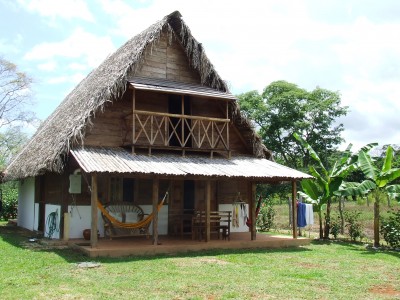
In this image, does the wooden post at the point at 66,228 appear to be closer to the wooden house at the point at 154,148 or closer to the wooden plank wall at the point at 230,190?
the wooden house at the point at 154,148

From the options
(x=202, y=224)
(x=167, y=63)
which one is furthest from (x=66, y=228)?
(x=167, y=63)

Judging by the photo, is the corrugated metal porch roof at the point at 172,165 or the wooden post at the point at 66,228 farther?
the wooden post at the point at 66,228

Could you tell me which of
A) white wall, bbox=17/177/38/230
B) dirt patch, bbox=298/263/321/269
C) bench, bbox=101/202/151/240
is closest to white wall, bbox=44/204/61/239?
bench, bbox=101/202/151/240

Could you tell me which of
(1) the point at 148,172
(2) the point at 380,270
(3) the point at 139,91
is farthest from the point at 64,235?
(2) the point at 380,270

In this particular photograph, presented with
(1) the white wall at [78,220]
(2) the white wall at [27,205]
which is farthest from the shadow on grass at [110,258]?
(2) the white wall at [27,205]

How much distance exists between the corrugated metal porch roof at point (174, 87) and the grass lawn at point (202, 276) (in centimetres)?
430

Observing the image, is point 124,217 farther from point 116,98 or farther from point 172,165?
point 116,98

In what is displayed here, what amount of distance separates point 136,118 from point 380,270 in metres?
6.94

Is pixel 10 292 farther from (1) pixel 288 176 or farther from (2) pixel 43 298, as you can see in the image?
(1) pixel 288 176

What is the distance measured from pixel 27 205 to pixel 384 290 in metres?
12.4

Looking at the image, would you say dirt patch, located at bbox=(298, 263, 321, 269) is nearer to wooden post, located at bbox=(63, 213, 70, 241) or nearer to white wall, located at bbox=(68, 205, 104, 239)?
white wall, located at bbox=(68, 205, 104, 239)

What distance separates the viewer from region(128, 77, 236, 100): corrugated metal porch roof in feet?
37.8

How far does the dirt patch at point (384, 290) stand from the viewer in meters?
6.66

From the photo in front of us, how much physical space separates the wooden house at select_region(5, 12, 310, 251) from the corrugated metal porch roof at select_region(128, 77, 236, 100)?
3 cm
